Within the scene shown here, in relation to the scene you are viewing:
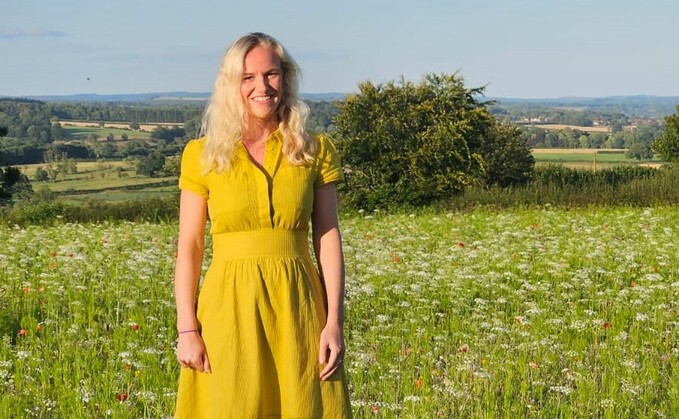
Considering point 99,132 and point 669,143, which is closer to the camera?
point 669,143

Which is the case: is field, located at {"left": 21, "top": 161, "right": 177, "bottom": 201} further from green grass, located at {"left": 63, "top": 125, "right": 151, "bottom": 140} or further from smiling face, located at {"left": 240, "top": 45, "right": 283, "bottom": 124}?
smiling face, located at {"left": 240, "top": 45, "right": 283, "bottom": 124}

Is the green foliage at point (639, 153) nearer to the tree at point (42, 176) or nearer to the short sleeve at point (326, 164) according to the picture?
the tree at point (42, 176)

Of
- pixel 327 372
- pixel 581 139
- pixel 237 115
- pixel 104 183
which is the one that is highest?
pixel 237 115

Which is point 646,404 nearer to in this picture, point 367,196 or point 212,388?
point 212,388

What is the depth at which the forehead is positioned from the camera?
3.42 m

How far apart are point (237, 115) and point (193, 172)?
27 centimetres

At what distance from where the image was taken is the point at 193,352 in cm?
344

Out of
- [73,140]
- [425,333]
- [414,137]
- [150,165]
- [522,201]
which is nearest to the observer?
[425,333]

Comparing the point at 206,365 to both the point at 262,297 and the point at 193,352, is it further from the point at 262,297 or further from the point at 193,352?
the point at 262,297

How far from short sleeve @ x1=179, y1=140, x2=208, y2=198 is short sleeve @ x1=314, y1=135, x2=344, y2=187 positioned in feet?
1.40

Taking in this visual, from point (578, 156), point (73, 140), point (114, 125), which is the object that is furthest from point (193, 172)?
point (114, 125)

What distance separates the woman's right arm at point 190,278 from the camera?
11.3 feet

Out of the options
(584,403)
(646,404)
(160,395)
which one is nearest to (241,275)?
(160,395)

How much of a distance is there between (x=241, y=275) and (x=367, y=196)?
2878cm
